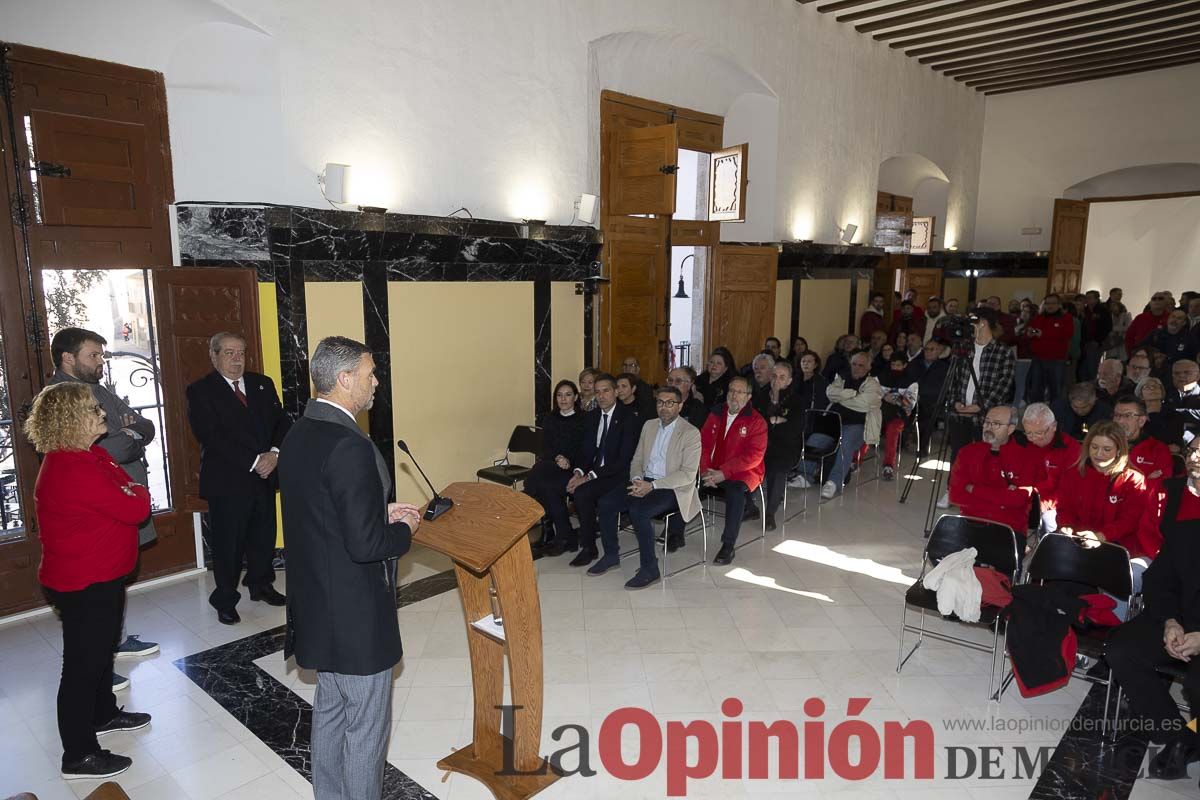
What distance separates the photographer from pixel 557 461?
5.39 meters

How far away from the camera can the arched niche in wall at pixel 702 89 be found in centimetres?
680

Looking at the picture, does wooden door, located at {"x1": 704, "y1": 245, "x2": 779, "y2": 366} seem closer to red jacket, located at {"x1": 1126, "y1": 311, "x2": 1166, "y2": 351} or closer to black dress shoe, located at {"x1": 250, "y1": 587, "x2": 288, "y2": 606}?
red jacket, located at {"x1": 1126, "y1": 311, "x2": 1166, "y2": 351}

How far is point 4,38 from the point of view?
4012 millimetres

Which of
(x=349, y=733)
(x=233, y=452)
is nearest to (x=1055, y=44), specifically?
(x=233, y=452)

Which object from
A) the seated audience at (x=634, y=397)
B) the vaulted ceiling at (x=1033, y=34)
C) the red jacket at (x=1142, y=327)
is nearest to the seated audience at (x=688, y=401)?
the seated audience at (x=634, y=397)

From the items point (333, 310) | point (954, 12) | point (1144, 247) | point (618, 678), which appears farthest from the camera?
point (1144, 247)

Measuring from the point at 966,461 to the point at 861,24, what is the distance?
690 cm

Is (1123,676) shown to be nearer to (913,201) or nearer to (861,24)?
(861,24)

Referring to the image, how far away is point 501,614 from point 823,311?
27.6 ft

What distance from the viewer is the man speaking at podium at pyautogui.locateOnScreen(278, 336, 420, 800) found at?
2.17 m

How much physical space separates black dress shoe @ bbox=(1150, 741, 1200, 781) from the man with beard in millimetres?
4487

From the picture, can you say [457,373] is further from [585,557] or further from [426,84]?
[426,84]

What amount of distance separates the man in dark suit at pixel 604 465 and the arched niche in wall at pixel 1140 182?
1016 centimetres

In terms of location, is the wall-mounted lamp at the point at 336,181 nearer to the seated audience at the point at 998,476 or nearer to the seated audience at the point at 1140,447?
the seated audience at the point at 998,476
